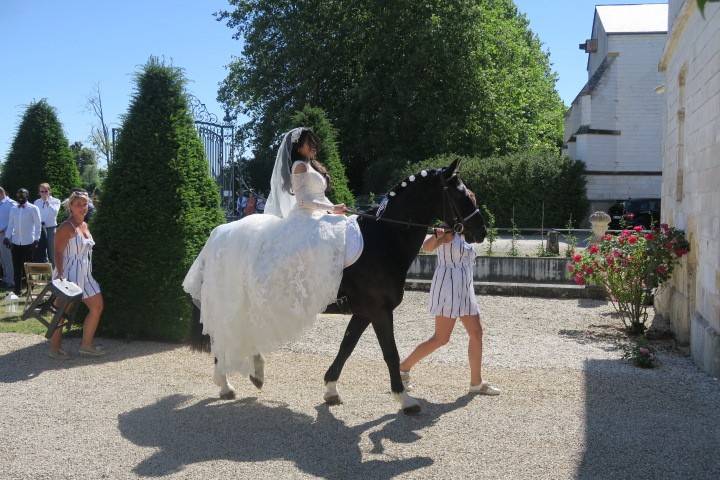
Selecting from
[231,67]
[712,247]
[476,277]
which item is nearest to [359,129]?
[231,67]

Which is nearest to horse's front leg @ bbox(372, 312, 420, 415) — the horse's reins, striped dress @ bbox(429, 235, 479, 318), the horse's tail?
striped dress @ bbox(429, 235, 479, 318)

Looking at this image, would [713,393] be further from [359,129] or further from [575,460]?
[359,129]

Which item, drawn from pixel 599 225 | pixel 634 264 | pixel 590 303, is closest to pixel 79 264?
pixel 634 264

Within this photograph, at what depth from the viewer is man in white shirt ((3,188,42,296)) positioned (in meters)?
13.1

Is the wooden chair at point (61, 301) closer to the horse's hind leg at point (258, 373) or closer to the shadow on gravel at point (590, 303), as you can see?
the horse's hind leg at point (258, 373)

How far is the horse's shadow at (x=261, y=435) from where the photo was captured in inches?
181

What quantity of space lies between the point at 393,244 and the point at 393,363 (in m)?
0.99

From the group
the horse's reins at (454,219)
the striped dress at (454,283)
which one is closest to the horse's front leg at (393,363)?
the striped dress at (454,283)

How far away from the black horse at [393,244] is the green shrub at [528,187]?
23642 millimetres

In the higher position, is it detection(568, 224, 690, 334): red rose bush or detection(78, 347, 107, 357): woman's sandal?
detection(568, 224, 690, 334): red rose bush

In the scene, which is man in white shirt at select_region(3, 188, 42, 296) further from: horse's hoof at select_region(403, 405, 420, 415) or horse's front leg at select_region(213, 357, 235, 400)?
horse's hoof at select_region(403, 405, 420, 415)

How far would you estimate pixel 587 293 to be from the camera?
12328 mm

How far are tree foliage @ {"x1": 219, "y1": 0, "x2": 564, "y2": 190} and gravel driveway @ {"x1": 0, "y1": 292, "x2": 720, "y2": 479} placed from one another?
24.4 metres

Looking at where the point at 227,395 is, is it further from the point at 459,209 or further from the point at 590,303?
the point at 590,303
